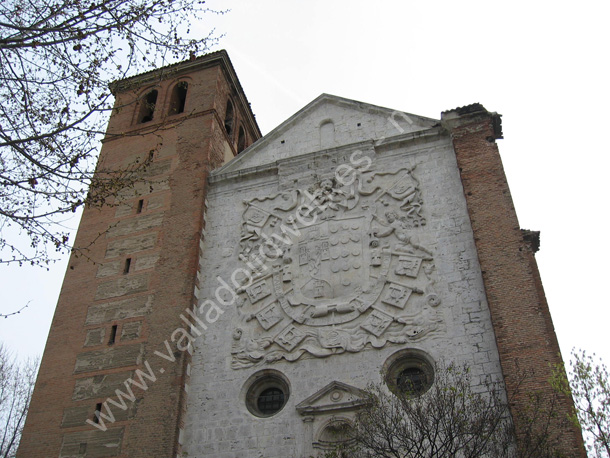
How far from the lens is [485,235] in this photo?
1329cm

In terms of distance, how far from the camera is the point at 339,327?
1320cm

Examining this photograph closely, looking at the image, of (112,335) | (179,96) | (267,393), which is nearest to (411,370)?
(267,393)

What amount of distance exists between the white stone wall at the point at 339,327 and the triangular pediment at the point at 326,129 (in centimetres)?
80

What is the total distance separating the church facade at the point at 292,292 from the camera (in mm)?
12328

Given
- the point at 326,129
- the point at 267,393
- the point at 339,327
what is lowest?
the point at 267,393

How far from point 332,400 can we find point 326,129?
8253 mm

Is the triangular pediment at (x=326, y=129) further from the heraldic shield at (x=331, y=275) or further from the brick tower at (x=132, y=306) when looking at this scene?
the heraldic shield at (x=331, y=275)

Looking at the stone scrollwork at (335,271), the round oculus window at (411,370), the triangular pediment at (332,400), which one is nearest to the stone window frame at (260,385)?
the stone scrollwork at (335,271)

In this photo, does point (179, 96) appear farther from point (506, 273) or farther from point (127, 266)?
point (506, 273)

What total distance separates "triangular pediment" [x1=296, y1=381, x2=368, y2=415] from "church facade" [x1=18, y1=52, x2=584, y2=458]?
31 mm

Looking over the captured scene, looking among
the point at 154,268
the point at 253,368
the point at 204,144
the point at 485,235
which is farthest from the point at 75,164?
the point at 204,144

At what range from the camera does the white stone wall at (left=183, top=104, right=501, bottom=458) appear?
12.3 metres

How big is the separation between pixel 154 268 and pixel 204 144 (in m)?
4.50

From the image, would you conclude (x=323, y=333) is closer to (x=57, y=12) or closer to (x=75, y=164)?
(x=75, y=164)
